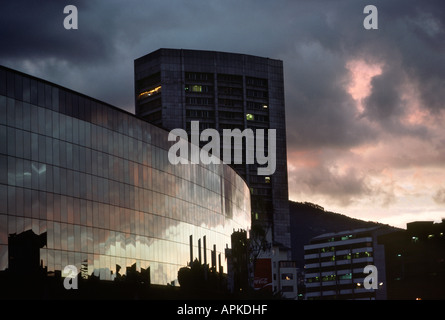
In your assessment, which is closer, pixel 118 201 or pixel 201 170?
Result: pixel 118 201

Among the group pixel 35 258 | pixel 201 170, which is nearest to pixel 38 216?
pixel 35 258

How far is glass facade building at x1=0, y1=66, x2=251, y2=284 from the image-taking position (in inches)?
2415

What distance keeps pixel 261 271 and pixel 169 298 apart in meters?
58.9

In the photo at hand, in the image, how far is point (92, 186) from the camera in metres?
71.6

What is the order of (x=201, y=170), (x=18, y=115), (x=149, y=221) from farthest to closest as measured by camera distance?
(x=201, y=170) → (x=149, y=221) → (x=18, y=115)

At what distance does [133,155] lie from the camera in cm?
7856

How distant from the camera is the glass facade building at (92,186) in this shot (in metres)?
61.3

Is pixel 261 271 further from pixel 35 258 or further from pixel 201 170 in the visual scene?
pixel 35 258
